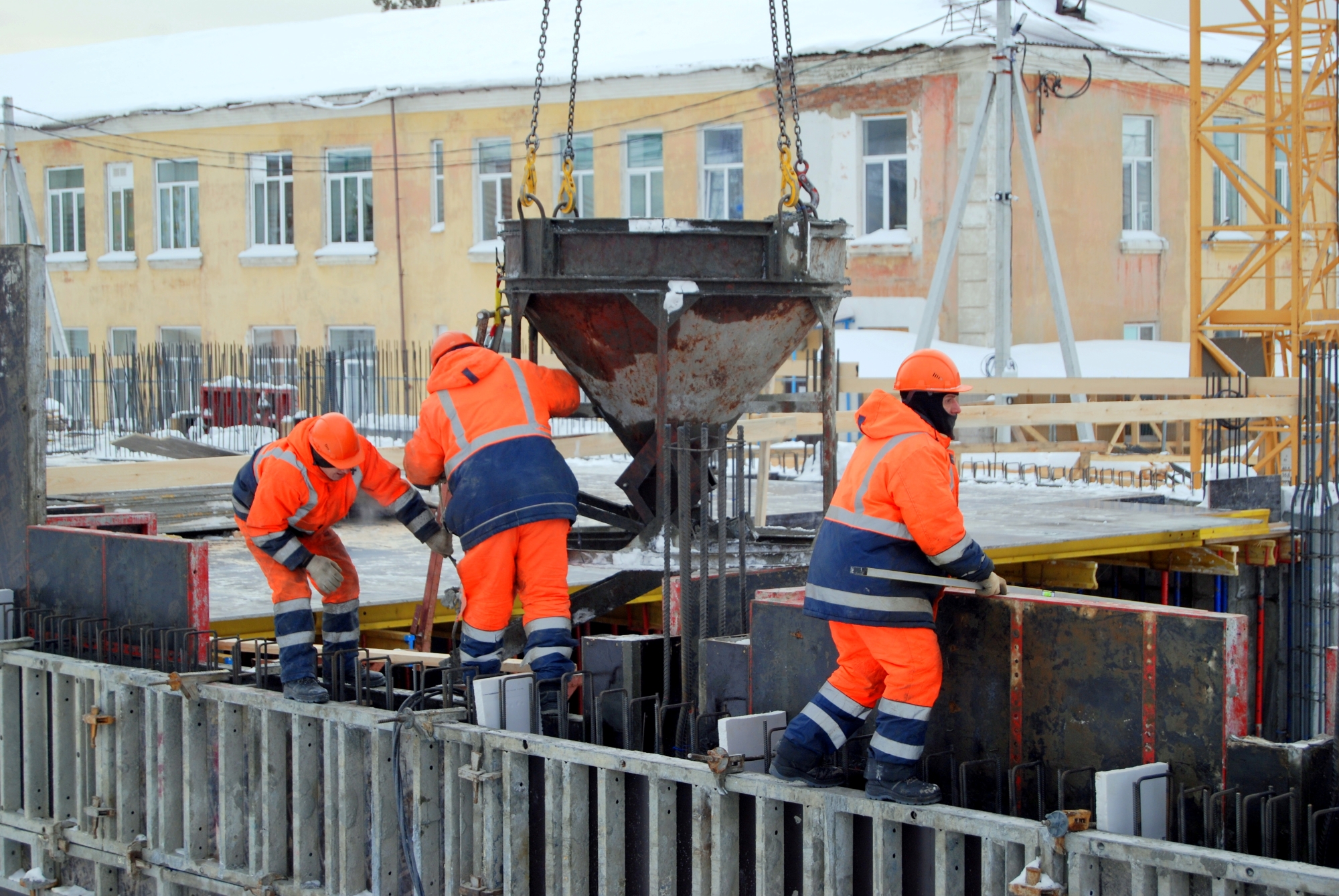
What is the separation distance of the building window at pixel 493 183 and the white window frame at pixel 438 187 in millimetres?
686

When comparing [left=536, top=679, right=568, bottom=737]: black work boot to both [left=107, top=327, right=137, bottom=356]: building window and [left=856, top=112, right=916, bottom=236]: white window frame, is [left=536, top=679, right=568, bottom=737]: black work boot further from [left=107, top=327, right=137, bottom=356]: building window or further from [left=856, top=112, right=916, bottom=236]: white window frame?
[left=107, top=327, right=137, bottom=356]: building window

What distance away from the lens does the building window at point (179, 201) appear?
27906 mm

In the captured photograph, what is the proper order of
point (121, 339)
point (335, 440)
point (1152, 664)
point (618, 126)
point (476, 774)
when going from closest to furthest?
point (1152, 664), point (476, 774), point (335, 440), point (618, 126), point (121, 339)

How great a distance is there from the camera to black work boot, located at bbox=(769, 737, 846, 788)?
187 inches

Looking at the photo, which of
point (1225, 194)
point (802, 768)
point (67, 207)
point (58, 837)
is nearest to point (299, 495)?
point (58, 837)

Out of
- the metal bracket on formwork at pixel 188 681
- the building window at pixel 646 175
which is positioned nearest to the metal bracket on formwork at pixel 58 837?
the metal bracket on formwork at pixel 188 681

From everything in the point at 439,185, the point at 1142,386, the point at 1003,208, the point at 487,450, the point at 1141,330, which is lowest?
the point at 487,450

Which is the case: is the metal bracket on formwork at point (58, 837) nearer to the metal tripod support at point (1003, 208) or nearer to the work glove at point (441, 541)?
the work glove at point (441, 541)

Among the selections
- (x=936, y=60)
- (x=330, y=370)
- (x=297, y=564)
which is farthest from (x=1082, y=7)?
(x=297, y=564)

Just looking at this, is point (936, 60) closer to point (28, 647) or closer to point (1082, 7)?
point (1082, 7)

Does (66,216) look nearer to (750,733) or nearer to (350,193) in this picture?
(350,193)

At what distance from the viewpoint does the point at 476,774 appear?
552 centimetres

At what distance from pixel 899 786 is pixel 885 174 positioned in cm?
1891

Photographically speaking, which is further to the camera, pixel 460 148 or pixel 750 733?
pixel 460 148
